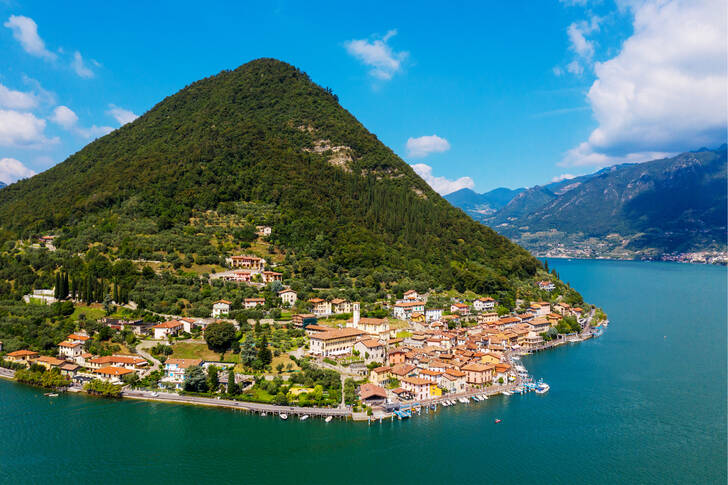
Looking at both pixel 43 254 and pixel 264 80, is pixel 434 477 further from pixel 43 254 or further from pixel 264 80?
pixel 264 80

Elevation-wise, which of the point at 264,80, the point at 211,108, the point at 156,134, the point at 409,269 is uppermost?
the point at 264,80

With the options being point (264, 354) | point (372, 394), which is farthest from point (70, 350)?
point (372, 394)

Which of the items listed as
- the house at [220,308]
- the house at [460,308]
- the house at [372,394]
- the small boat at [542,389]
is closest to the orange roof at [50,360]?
the house at [220,308]

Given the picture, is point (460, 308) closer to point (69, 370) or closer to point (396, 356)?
point (396, 356)

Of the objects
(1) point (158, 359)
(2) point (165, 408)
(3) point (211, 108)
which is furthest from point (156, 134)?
(2) point (165, 408)

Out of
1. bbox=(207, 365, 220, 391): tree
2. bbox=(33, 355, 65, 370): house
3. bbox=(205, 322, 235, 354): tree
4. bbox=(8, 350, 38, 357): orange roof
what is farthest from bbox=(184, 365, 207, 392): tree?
bbox=(8, 350, 38, 357): orange roof

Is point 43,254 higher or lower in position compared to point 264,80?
lower

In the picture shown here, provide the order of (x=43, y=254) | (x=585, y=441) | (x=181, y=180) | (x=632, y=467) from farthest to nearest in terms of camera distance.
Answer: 1. (x=181, y=180)
2. (x=43, y=254)
3. (x=585, y=441)
4. (x=632, y=467)
